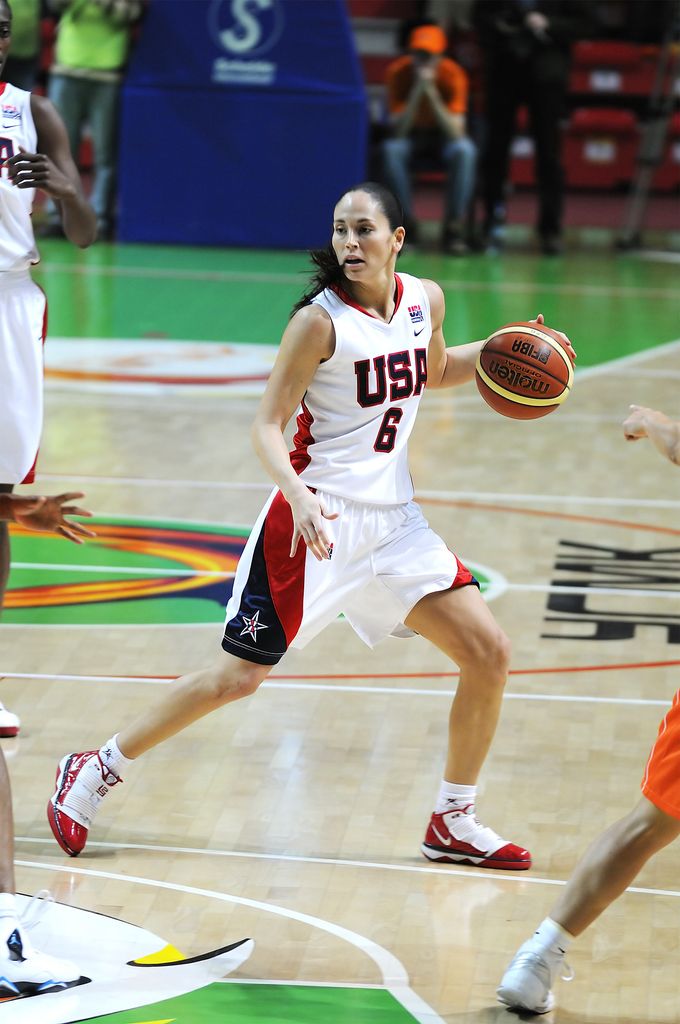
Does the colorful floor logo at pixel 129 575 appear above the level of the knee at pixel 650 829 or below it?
below

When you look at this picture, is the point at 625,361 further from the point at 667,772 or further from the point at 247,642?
the point at 667,772

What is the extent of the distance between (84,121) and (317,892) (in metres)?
12.6

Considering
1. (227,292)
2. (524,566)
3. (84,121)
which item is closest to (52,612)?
(524,566)

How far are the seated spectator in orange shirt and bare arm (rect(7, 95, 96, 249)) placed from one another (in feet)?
33.2

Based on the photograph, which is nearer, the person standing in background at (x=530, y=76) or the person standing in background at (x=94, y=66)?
the person standing in background at (x=94, y=66)

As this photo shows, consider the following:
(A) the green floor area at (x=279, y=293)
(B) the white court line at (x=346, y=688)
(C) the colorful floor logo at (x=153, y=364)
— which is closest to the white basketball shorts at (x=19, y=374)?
(B) the white court line at (x=346, y=688)

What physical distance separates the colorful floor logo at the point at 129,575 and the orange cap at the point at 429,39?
8696mm

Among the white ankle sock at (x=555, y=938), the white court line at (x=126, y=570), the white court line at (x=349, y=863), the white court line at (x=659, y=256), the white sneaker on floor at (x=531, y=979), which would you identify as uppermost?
the white ankle sock at (x=555, y=938)

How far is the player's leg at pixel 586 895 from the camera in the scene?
3.48 m

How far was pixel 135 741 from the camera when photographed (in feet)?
14.4

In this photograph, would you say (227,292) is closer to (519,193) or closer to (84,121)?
(84,121)

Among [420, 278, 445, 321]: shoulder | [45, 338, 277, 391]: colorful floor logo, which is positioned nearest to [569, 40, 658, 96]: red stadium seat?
[45, 338, 277, 391]: colorful floor logo

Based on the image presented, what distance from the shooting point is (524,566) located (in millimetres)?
7094

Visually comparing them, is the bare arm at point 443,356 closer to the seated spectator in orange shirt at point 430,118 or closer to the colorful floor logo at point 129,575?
the colorful floor logo at point 129,575
